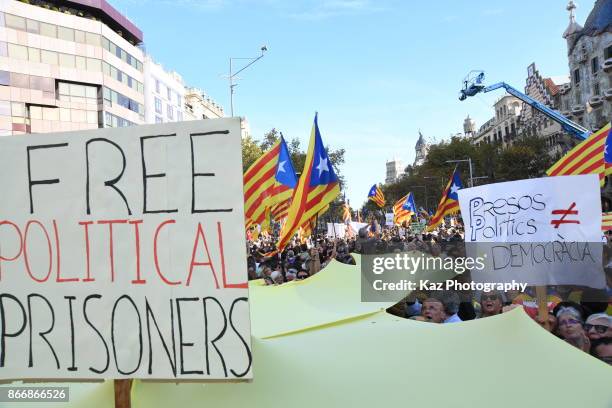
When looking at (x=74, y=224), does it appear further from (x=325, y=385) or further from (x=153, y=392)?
(x=325, y=385)

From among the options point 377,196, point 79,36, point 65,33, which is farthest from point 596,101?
point 65,33

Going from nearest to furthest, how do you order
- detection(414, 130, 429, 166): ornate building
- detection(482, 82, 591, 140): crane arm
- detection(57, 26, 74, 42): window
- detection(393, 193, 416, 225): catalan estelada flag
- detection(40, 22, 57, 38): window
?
1. detection(393, 193, 416, 225): catalan estelada flag
2. detection(482, 82, 591, 140): crane arm
3. detection(40, 22, 57, 38): window
4. detection(57, 26, 74, 42): window
5. detection(414, 130, 429, 166): ornate building

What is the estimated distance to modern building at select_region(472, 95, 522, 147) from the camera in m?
81.9

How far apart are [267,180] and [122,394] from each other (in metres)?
8.36

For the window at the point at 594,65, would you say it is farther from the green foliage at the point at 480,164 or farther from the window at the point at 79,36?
the window at the point at 79,36

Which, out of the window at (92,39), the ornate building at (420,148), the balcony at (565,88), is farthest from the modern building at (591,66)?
the ornate building at (420,148)

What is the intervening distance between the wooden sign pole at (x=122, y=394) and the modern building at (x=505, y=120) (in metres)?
82.2

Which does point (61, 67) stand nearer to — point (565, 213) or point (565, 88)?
point (565, 213)

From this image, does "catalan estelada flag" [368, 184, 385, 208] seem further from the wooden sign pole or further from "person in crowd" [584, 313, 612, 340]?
the wooden sign pole

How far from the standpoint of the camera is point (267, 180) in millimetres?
10516

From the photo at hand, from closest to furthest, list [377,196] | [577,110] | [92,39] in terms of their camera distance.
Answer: [377,196] → [92,39] → [577,110]

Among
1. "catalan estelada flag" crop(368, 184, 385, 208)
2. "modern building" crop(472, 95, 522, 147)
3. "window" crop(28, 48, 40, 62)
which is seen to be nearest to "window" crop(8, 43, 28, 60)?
"window" crop(28, 48, 40, 62)

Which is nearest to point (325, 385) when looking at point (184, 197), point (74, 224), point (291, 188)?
point (184, 197)

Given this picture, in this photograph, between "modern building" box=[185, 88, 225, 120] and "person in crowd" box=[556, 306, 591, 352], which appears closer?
"person in crowd" box=[556, 306, 591, 352]
